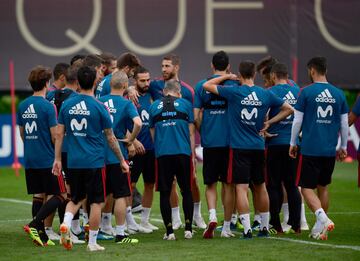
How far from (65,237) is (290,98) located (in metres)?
3.94

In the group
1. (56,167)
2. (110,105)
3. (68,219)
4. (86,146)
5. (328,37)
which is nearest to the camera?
(68,219)

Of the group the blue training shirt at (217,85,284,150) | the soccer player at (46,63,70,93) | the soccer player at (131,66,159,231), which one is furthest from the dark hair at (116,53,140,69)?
the blue training shirt at (217,85,284,150)

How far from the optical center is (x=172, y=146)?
13.9 m

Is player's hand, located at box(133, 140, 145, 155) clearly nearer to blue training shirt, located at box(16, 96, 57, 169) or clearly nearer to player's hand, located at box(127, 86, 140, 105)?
player's hand, located at box(127, 86, 140, 105)

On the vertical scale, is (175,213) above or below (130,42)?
below

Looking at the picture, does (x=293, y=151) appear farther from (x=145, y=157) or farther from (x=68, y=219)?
(x=68, y=219)

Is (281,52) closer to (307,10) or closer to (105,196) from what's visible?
(307,10)

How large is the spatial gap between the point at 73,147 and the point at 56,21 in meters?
13.7

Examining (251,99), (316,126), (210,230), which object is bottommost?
(210,230)

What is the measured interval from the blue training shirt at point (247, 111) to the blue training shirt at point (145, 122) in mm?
1685

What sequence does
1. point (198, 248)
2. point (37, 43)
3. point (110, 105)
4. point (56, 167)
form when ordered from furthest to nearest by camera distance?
point (37, 43) < point (110, 105) < point (198, 248) < point (56, 167)

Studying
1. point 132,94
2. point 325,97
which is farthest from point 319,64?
point 132,94

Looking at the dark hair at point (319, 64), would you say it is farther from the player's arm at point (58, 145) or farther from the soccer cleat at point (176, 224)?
the player's arm at point (58, 145)

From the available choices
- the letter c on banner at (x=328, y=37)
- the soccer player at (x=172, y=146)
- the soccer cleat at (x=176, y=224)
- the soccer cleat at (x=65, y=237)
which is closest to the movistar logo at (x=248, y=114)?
the soccer player at (x=172, y=146)
